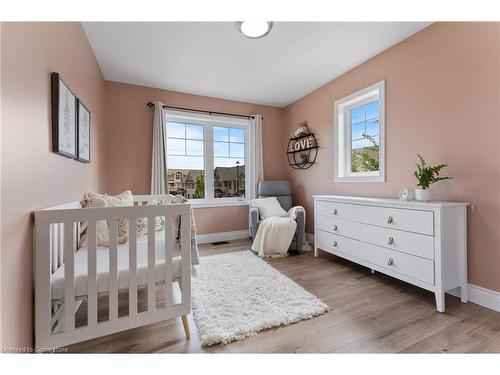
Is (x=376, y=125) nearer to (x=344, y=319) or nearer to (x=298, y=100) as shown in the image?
(x=298, y=100)

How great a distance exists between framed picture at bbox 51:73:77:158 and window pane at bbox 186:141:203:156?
1.88 meters

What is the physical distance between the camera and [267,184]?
363 cm

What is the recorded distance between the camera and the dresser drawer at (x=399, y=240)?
1.66 meters

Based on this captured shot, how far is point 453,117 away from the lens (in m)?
1.81

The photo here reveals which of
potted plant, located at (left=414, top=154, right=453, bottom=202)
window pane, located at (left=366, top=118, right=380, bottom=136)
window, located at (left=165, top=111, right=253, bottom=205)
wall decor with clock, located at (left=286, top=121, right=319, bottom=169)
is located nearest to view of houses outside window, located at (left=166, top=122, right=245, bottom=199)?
window, located at (left=165, top=111, right=253, bottom=205)

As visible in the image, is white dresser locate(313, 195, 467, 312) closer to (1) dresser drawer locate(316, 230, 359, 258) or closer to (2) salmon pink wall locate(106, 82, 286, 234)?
(1) dresser drawer locate(316, 230, 359, 258)

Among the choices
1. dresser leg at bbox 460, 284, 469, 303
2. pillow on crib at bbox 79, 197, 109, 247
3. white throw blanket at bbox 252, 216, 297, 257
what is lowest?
dresser leg at bbox 460, 284, 469, 303

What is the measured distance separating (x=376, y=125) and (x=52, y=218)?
301 centimetres

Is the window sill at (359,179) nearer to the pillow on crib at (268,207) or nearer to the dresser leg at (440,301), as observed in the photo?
the pillow on crib at (268,207)

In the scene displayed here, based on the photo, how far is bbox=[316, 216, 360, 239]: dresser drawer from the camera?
7.46 feet

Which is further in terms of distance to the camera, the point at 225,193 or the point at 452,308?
the point at 225,193

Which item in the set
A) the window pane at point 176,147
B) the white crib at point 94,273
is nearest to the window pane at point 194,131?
the window pane at point 176,147
